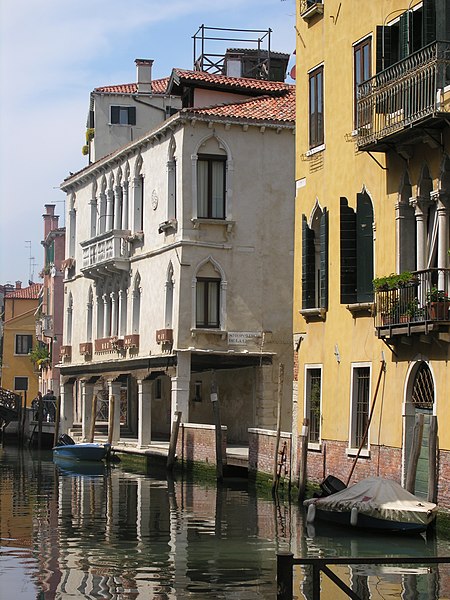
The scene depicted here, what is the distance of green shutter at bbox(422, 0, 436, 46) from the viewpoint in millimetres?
18422

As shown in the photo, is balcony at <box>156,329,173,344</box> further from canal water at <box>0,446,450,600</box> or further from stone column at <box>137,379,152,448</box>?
canal water at <box>0,446,450,600</box>

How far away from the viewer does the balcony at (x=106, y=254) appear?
37.3 meters

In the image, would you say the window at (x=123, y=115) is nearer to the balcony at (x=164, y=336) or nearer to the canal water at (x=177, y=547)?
the balcony at (x=164, y=336)

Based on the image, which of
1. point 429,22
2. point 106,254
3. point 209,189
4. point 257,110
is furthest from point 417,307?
point 106,254

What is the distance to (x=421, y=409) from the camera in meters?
19.1

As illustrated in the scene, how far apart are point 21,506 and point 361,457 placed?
22.6ft

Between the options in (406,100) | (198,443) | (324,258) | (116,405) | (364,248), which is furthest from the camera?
(116,405)

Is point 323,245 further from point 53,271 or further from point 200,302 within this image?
point 53,271

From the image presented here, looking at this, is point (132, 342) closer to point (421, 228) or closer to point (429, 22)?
point (421, 228)

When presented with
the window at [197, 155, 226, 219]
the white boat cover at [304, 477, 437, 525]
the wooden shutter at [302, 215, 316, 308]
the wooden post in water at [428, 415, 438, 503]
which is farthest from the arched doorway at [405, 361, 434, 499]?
the window at [197, 155, 226, 219]

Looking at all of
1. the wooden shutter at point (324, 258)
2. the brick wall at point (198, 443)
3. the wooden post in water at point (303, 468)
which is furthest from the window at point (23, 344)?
the wooden shutter at point (324, 258)

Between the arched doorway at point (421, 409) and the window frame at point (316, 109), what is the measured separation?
5.79 m

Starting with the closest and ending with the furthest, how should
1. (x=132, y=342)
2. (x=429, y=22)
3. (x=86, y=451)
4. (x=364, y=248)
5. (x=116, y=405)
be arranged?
1. (x=429, y=22)
2. (x=364, y=248)
3. (x=86, y=451)
4. (x=132, y=342)
5. (x=116, y=405)

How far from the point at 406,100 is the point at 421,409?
459 centimetres
